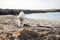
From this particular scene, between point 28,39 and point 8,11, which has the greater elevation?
point 28,39

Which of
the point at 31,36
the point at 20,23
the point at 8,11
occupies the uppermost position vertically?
the point at 31,36

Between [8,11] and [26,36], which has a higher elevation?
[26,36]

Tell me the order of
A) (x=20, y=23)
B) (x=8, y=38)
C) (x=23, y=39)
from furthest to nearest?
(x=20, y=23) → (x=8, y=38) → (x=23, y=39)

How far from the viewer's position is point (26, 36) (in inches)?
82.4

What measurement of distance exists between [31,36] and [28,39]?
0.14m

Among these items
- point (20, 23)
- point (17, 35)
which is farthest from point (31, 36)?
point (20, 23)

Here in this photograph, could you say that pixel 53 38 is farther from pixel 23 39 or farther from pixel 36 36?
pixel 23 39

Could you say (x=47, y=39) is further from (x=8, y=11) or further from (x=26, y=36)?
(x=8, y=11)

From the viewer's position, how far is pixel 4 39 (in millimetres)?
2131

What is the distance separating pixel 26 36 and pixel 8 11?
39.0ft

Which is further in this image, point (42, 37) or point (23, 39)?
point (42, 37)

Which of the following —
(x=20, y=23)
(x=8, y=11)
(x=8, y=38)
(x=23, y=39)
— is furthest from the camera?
(x=8, y=11)

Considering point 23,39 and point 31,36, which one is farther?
point 31,36

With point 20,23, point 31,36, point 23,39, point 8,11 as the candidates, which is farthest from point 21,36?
point 8,11
